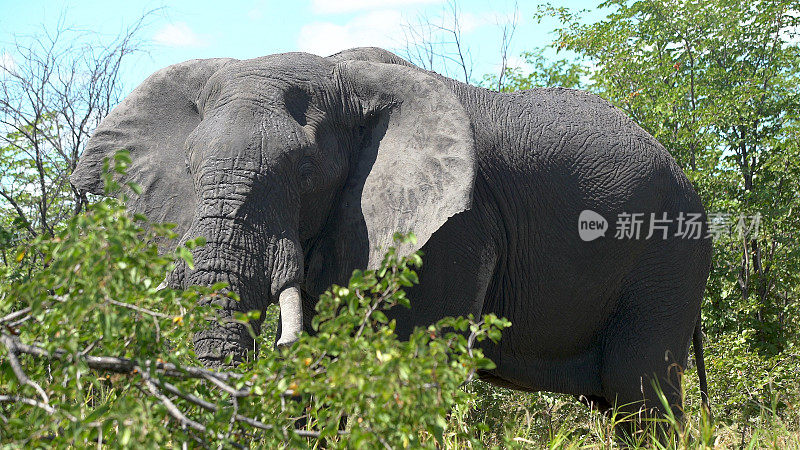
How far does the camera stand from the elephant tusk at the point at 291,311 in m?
3.28

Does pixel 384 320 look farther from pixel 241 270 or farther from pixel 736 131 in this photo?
pixel 736 131

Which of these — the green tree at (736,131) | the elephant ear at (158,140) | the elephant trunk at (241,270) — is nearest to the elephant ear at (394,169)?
the elephant trunk at (241,270)

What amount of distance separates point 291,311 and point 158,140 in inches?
55.1

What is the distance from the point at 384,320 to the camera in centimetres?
196

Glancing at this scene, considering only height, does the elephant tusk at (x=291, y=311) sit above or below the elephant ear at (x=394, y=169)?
below

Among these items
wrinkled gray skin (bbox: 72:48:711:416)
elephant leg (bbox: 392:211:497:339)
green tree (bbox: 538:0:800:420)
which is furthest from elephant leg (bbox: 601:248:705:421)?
green tree (bbox: 538:0:800:420)

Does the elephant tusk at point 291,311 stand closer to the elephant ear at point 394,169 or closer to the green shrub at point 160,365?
the elephant ear at point 394,169

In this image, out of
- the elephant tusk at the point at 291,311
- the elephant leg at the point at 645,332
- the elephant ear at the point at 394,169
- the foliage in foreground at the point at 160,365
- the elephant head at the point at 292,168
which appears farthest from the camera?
the elephant leg at the point at 645,332

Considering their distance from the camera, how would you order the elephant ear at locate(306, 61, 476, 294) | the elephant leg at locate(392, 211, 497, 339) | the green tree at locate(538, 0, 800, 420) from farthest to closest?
the green tree at locate(538, 0, 800, 420) < the elephant leg at locate(392, 211, 497, 339) < the elephant ear at locate(306, 61, 476, 294)

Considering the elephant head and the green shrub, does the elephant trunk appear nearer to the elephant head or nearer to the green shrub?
the elephant head

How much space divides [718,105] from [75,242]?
31.0 ft

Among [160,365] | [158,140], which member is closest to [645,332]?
[158,140]

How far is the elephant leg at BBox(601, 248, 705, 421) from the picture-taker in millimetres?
4855

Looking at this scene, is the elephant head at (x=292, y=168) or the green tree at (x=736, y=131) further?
the green tree at (x=736, y=131)
